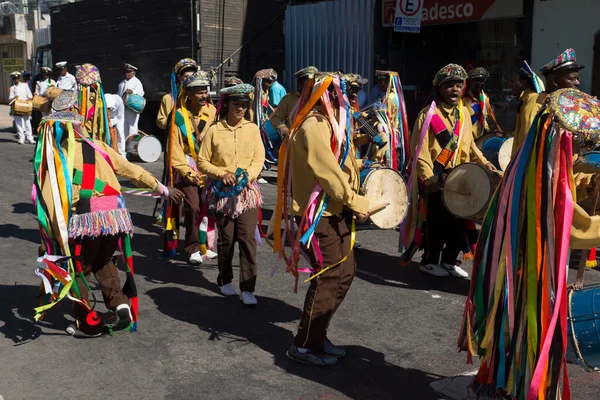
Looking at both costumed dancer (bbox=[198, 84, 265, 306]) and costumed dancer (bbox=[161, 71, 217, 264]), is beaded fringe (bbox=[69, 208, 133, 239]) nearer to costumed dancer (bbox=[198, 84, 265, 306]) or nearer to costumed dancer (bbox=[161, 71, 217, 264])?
costumed dancer (bbox=[198, 84, 265, 306])

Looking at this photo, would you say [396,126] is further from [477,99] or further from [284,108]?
[284,108]

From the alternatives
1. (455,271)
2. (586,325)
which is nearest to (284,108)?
(455,271)

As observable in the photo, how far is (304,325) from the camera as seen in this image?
4.48m

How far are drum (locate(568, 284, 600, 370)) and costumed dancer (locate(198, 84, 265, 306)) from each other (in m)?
2.93

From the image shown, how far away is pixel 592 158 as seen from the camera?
515cm

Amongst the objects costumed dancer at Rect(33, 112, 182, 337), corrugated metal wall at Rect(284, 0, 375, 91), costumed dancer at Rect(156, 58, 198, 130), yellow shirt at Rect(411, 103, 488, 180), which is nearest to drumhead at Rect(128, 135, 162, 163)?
corrugated metal wall at Rect(284, 0, 375, 91)

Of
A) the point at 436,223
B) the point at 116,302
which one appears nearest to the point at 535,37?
the point at 436,223

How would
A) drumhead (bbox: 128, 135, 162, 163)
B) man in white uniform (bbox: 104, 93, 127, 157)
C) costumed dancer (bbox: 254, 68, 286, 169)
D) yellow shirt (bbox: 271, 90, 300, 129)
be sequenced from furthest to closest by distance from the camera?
Answer: drumhead (bbox: 128, 135, 162, 163), man in white uniform (bbox: 104, 93, 127, 157), costumed dancer (bbox: 254, 68, 286, 169), yellow shirt (bbox: 271, 90, 300, 129)

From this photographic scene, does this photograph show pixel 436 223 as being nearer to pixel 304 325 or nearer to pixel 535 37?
pixel 304 325

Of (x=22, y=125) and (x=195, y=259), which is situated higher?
(x=22, y=125)

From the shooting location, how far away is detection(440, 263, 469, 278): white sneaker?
6.50 m

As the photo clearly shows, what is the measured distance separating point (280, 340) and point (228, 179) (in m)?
1.44

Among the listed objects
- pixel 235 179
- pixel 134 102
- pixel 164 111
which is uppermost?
pixel 134 102

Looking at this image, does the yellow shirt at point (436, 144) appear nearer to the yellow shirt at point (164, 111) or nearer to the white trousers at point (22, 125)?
the yellow shirt at point (164, 111)
